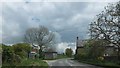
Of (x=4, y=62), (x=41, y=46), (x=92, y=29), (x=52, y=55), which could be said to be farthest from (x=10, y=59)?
(x=52, y=55)

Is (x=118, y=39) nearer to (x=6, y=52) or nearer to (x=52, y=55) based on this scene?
(x=6, y=52)

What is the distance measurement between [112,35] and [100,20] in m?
3.00

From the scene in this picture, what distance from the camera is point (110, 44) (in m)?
41.2

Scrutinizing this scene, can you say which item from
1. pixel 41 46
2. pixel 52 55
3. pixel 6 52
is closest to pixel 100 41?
pixel 6 52

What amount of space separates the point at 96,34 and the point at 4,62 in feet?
70.3

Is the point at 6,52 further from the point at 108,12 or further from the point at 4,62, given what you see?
the point at 108,12

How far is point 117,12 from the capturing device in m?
39.0

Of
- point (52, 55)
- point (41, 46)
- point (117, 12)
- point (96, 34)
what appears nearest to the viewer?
point (117, 12)

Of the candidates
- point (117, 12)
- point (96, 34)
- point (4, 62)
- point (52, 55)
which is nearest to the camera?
point (4, 62)

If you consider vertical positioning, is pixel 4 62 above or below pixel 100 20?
below

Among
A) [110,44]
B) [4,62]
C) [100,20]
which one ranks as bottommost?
[4,62]

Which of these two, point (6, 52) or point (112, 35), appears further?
point (112, 35)

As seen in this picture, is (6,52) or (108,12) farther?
(108,12)

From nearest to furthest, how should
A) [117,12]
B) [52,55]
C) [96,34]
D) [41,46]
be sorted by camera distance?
1. [117,12]
2. [96,34]
3. [41,46]
4. [52,55]
